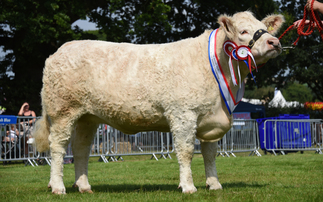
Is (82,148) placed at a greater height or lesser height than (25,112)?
lesser

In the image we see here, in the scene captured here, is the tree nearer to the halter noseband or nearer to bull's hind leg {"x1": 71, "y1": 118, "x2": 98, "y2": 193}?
bull's hind leg {"x1": 71, "y1": 118, "x2": 98, "y2": 193}

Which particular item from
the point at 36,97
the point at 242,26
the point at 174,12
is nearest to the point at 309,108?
the point at 174,12

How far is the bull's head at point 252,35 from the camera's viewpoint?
16.5 ft

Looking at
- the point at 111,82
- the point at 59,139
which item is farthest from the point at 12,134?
the point at 111,82

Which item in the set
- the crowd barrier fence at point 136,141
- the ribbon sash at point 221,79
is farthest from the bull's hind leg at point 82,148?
the crowd barrier fence at point 136,141

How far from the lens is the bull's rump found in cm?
529

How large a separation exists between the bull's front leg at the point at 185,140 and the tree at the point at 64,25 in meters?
12.9

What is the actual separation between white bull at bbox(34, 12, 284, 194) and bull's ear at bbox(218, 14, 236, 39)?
0.01m

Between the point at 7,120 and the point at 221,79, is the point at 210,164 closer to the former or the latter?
the point at 221,79

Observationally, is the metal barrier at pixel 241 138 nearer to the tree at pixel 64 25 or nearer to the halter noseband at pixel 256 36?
the tree at pixel 64 25

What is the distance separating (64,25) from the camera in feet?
54.9

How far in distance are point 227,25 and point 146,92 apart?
4.70 feet

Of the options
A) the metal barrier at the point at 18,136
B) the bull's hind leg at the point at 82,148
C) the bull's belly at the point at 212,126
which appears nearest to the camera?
the bull's belly at the point at 212,126

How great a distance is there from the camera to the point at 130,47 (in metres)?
5.88
